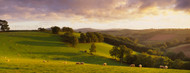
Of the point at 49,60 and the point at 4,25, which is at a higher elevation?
the point at 4,25

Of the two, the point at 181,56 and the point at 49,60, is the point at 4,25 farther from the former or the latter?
the point at 181,56

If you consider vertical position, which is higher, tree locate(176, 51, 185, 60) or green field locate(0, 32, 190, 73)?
green field locate(0, 32, 190, 73)

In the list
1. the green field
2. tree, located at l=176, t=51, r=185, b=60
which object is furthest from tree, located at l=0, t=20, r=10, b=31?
tree, located at l=176, t=51, r=185, b=60

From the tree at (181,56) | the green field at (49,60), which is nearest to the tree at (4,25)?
the green field at (49,60)

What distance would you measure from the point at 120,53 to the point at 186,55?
183 feet

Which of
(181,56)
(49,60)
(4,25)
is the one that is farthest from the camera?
(4,25)

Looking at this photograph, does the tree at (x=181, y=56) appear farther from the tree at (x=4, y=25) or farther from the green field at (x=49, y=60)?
the tree at (x=4, y=25)

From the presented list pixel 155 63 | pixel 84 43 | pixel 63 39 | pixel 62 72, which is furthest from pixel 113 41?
pixel 62 72

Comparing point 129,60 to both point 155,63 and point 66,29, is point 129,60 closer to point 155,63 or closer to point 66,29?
point 155,63

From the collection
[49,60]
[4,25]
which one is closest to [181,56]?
[49,60]

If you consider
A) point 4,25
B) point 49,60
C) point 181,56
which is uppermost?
point 4,25

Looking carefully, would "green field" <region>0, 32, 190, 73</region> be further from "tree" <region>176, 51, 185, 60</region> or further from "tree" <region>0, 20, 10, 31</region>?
"tree" <region>176, 51, 185, 60</region>

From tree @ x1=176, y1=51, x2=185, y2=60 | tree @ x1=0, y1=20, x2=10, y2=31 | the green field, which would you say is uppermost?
tree @ x1=0, y1=20, x2=10, y2=31

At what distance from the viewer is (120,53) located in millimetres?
61438
